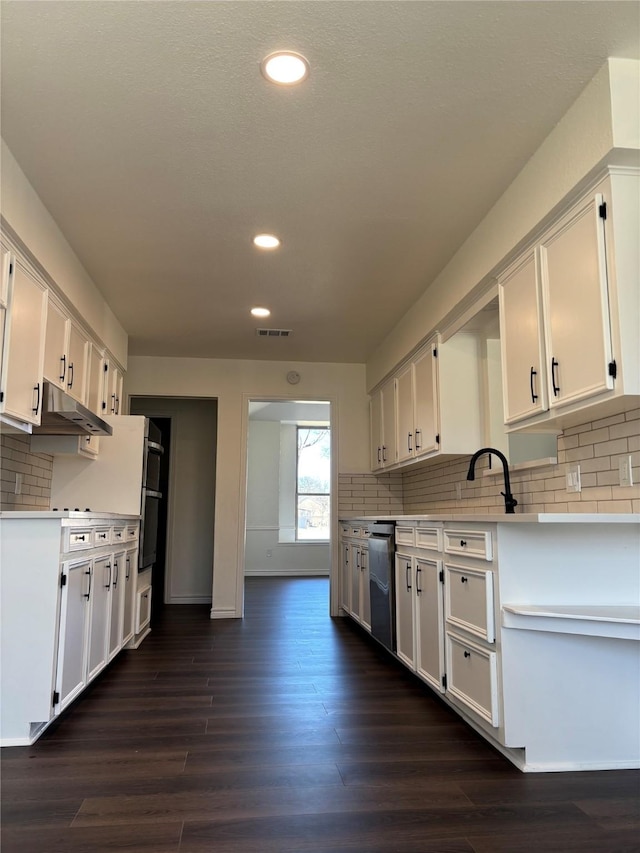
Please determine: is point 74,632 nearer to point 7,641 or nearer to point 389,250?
point 7,641

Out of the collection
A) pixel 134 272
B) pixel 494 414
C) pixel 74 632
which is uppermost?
pixel 134 272

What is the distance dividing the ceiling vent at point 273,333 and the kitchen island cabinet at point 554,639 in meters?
3.04

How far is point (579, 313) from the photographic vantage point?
2.38m

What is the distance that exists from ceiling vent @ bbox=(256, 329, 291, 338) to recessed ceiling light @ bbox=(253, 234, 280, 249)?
1.61 metres

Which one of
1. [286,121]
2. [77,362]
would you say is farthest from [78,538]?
[286,121]

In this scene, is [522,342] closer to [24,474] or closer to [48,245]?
[48,245]

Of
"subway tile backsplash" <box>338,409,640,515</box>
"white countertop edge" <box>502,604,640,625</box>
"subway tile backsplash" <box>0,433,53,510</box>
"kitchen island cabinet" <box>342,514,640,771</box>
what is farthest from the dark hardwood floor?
"subway tile backsplash" <box>0,433,53,510</box>

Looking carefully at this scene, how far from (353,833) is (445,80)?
2626 millimetres

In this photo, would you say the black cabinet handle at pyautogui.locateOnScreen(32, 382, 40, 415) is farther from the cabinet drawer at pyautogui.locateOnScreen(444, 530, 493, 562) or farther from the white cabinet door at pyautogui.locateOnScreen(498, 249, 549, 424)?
the white cabinet door at pyautogui.locateOnScreen(498, 249, 549, 424)

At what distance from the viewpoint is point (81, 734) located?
2641 mm

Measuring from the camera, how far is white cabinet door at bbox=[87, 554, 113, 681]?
10.6 ft

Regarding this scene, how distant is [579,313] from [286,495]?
8.23 metres

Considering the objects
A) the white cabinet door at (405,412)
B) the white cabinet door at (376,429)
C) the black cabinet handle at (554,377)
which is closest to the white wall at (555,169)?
the black cabinet handle at (554,377)

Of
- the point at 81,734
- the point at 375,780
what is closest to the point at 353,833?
the point at 375,780
